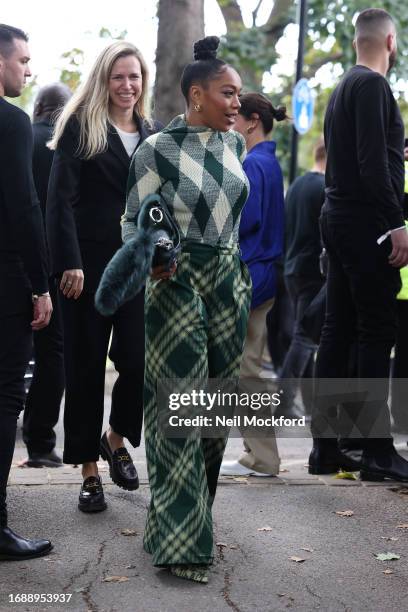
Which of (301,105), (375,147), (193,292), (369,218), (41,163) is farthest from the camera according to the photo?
(301,105)

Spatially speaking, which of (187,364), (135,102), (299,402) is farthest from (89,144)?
(299,402)

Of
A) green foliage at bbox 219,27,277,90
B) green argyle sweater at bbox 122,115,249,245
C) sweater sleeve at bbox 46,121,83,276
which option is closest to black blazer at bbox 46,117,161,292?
sweater sleeve at bbox 46,121,83,276

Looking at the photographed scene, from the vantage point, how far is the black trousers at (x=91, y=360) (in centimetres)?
552

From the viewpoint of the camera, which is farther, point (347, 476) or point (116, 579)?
point (347, 476)

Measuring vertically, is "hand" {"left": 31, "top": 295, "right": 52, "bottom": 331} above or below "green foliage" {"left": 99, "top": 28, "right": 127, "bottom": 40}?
below

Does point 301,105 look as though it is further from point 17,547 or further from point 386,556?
point 17,547

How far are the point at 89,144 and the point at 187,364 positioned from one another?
146 centimetres

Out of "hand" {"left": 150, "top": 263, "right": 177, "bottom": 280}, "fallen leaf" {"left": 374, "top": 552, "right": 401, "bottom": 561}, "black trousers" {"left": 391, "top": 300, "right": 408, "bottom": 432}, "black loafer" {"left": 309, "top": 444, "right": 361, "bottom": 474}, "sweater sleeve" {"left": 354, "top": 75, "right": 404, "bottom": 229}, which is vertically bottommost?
"fallen leaf" {"left": 374, "top": 552, "right": 401, "bottom": 561}

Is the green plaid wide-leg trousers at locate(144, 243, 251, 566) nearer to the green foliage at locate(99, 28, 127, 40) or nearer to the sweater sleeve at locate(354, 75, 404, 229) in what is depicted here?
the sweater sleeve at locate(354, 75, 404, 229)

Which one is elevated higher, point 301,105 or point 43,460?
point 301,105

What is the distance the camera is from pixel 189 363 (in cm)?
452

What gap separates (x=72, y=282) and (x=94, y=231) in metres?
0.30

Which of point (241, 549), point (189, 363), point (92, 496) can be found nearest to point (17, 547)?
point (92, 496)

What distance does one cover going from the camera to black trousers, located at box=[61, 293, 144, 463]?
5520 millimetres
